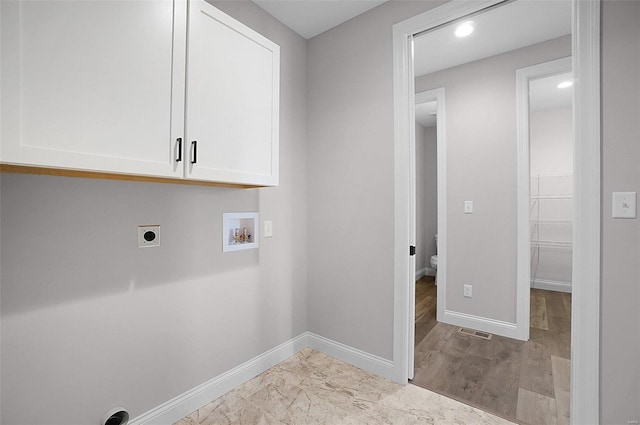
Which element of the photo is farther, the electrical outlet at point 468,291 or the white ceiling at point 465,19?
the electrical outlet at point 468,291

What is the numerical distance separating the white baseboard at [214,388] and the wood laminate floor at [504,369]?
1.00 m

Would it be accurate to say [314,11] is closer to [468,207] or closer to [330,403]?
[468,207]

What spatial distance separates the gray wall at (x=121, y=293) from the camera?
121cm

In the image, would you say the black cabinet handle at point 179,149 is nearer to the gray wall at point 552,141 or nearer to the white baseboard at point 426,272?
the white baseboard at point 426,272

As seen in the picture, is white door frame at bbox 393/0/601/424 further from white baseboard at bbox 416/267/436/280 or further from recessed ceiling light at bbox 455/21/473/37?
white baseboard at bbox 416/267/436/280

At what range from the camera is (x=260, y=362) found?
2.14m

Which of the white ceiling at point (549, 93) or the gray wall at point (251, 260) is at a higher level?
the white ceiling at point (549, 93)

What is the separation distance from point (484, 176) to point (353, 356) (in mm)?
2120

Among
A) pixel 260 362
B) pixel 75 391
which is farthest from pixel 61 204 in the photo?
pixel 260 362

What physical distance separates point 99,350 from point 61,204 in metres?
0.70

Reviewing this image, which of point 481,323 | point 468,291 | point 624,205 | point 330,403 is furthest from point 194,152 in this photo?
point 481,323

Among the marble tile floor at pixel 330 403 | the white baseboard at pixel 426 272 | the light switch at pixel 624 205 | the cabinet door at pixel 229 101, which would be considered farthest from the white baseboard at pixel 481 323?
the cabinet door at pixel 229 101

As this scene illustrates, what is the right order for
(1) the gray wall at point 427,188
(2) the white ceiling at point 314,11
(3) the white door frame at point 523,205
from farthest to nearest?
(1) the gray wall at point 427,188, (3) the white door frame at point 523,205, (2) the white ceiling at point 314,11

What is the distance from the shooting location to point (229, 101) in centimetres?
153
